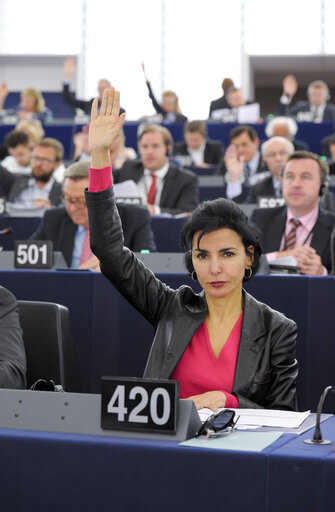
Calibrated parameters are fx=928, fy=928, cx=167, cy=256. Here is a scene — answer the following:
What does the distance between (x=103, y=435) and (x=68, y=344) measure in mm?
1048

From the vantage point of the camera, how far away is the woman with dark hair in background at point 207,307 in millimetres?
2176

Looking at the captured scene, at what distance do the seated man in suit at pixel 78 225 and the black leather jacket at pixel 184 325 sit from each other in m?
1.83

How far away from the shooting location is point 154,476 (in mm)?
1389

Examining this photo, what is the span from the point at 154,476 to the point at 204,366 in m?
0.85

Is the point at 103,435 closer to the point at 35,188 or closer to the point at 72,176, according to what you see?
the point at 72,176

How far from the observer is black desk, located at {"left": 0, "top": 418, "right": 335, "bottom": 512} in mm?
1317

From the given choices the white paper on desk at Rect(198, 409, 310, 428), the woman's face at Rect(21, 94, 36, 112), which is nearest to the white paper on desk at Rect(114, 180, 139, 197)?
the white paper on desk at Rect(198, 409, 310, 428)

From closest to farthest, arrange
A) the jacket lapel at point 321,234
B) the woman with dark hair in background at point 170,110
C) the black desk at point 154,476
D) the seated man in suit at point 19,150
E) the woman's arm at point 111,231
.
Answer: the black desk at point 154,476 → the woman's arm at point 111,231 → the jacket lapel at point 321,234 → the seated man in suit at point 19,150 → the woman with dark hair in background at point 170,110

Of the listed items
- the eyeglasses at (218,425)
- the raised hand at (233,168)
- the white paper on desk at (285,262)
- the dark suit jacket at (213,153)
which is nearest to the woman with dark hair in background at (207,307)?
the eyeglasses at (218,425)

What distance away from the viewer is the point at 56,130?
10.7m

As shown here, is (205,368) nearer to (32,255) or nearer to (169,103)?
(32,255)

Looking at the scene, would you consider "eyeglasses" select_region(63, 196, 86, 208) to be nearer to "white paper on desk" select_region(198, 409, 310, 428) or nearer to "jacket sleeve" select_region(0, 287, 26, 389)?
"jacket sleeve" select_region(0, 287, 26, 389)

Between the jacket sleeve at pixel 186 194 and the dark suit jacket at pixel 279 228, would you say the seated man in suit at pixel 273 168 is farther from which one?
the dark suit jacket at pixel 279 228

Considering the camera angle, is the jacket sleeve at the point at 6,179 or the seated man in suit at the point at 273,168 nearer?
the seated man in suit at the point at 273,168
